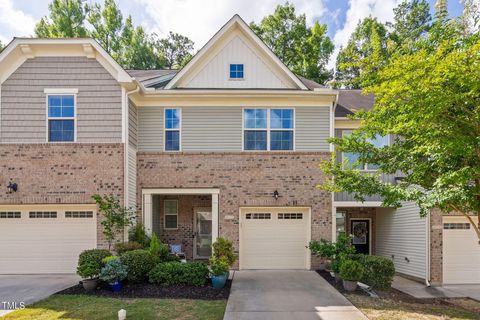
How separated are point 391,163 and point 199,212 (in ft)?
25.3

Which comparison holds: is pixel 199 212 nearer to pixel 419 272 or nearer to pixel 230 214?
pixel 230 214

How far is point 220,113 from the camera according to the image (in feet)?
37.8

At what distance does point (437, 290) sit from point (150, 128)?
1080cm

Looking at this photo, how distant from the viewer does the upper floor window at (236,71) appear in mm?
11867

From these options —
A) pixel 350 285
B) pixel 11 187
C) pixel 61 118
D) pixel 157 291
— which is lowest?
pixel 157 291

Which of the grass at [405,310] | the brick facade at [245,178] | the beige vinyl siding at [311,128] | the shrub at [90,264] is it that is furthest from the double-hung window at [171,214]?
the grass at [405,310]

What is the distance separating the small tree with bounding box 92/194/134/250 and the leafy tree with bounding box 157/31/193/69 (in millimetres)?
22595

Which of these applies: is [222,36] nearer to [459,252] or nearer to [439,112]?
[439,112]

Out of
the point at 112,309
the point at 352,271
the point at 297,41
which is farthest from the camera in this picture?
the point at 297,41

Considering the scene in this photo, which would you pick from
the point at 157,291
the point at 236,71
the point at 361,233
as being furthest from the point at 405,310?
the point at 236,71

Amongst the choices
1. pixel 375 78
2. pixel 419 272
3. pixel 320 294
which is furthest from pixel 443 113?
pixel 419 272

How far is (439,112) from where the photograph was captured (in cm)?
583

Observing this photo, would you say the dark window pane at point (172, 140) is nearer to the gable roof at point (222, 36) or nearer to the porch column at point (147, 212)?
the gable roof at point (222, 36)

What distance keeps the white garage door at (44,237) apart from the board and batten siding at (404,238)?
1086 cm
